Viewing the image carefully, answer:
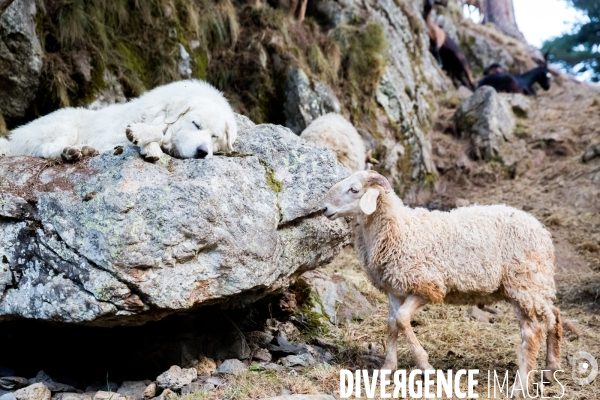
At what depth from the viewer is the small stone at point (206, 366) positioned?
16.6 ft

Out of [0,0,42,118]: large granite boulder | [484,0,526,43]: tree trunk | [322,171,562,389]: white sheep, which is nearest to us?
[322,171,562,389]: white sheep

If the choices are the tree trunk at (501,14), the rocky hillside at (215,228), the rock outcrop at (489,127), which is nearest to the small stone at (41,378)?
the rocky hillside at (215,228)

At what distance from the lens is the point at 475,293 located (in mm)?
5230

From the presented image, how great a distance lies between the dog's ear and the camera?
501 centimetres

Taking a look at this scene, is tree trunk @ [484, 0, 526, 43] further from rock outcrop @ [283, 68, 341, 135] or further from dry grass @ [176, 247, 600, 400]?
dry grass @ [176, 247, 600, 400]

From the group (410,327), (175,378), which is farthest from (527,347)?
(175,378)

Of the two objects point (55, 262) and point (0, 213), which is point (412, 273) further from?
point (0, 213)

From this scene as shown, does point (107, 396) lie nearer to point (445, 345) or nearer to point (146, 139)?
point (146, 139)

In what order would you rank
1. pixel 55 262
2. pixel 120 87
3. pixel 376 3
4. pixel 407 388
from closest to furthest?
pixel 55 262 < pixel 407 388 < pixel 120 87 < pixel 376 3

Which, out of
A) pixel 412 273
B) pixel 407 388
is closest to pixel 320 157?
pixel 412 273

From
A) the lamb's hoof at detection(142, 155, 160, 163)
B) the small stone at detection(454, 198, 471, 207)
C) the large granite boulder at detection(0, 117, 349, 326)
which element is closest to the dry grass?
the large granite boulder at detection(0, 117, 349, 326)

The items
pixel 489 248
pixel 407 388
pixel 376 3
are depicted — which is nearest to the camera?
pixel 407 388

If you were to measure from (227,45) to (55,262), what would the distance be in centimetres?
730

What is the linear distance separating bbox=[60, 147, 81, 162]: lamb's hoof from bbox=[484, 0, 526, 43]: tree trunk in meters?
25.4
